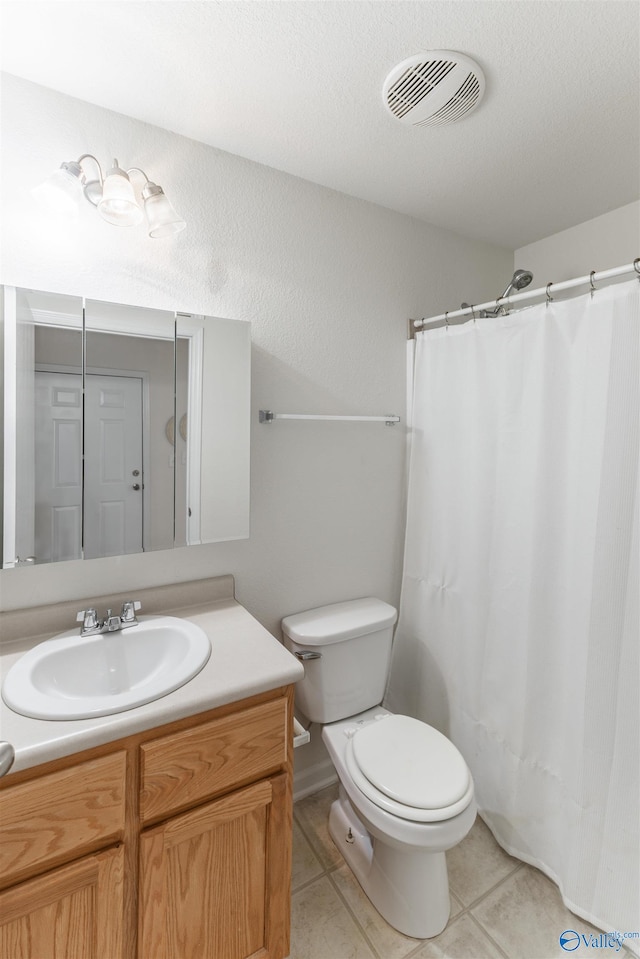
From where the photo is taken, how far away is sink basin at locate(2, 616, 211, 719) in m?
0.94

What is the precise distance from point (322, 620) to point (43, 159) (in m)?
1.67

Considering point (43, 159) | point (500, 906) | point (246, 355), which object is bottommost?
point (500, 906)

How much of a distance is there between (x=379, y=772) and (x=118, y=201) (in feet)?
5.84

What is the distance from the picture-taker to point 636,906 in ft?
4.17

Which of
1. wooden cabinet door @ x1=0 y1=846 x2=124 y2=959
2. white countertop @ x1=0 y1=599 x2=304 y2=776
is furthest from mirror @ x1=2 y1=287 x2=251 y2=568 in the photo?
wooden cabinet door @ x1=0 y1=846 x2=124 y2=959

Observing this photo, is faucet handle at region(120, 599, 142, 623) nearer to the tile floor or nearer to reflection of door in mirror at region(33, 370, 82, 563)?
reflection of door in mirror at region(33, 370, 82, 563)

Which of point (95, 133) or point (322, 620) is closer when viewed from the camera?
point (95, 133)

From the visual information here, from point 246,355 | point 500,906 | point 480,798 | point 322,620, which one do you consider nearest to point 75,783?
point 322,620

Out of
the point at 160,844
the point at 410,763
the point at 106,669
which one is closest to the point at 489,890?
Result: the point at 410,763

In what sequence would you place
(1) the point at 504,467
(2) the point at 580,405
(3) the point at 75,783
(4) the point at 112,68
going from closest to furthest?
(3) the point at 75,783 < (4) the point at 112,68 < (2) the point at 580,405 < (1) the point at 504,467

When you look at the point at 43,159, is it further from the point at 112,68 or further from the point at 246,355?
the point at 246,355

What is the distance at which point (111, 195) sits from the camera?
3.83 feet

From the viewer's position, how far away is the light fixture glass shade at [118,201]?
117 cm

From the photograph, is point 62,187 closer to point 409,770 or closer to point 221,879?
point 221,879
